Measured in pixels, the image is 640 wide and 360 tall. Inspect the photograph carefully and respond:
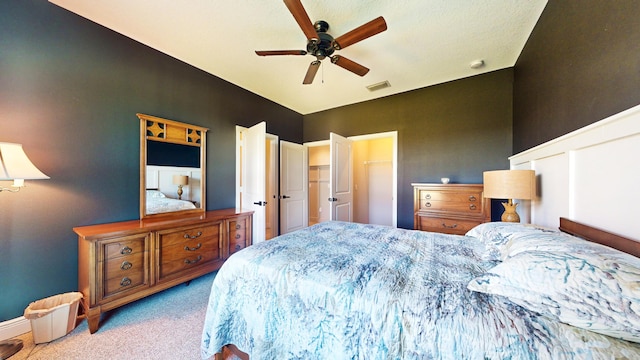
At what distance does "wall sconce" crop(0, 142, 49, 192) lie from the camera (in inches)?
55.7

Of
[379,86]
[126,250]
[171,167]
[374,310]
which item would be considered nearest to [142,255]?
[126,250]

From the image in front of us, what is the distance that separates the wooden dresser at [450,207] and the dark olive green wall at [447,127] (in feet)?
1.58

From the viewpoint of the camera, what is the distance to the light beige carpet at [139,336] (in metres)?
1.46

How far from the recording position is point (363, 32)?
1685mm

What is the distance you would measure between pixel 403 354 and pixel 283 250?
2.72 ft

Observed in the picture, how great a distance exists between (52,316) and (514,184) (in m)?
3.83

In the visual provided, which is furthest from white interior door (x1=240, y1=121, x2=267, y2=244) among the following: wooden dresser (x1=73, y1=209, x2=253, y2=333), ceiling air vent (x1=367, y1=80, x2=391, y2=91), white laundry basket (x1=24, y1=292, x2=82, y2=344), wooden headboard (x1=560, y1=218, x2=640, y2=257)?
wooden headboard (x1=560, y1=218, x2=640, y2=257)

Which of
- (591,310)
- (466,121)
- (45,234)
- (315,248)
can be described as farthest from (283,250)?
(466,121)

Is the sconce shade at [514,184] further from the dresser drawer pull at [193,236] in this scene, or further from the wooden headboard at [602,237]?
the dresser drawer pull at [193,236]

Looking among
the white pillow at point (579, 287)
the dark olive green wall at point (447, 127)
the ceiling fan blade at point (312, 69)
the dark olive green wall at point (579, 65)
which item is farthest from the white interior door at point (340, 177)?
the white pillow at point (579, 287)

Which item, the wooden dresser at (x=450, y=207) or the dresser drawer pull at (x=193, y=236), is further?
the wooden dresser at (x=450, y=207)

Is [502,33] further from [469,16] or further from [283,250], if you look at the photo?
[283,250]

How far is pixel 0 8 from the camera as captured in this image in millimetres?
1633

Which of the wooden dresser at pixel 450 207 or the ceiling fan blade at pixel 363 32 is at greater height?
the ceiling fan blade at pixel 363 32
